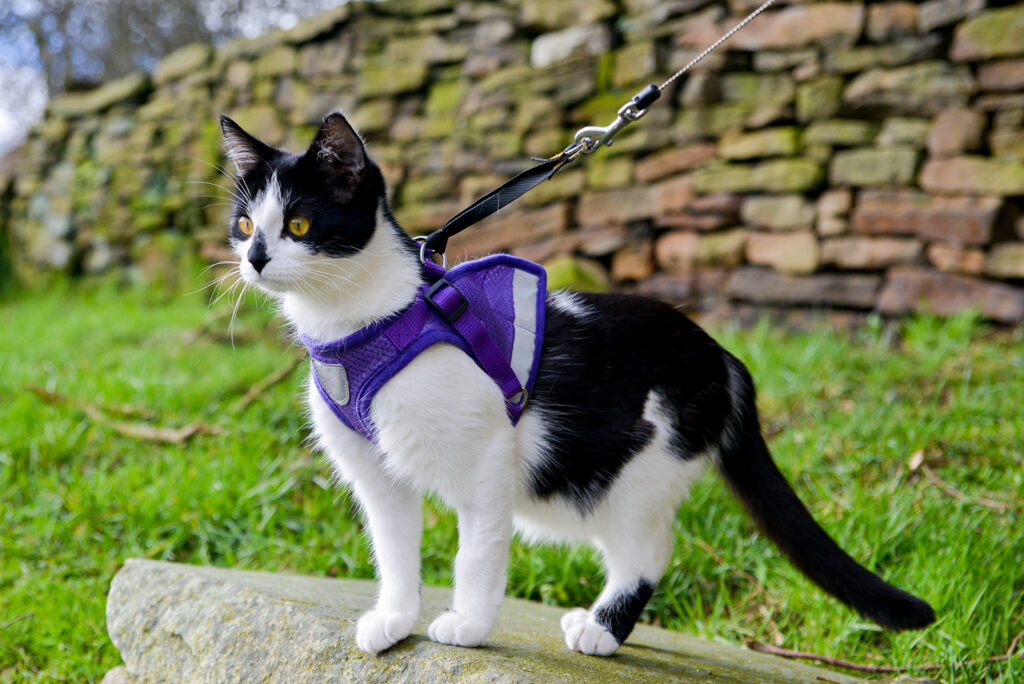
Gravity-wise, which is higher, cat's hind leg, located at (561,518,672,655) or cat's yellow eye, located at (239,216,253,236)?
cat's yellow eye, located at (239,216,253,236)

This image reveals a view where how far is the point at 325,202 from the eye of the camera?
1577 mm

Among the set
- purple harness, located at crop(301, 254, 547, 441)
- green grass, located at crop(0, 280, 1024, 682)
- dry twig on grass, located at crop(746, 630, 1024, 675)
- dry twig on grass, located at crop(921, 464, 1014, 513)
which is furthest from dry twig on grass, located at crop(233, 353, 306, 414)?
dry twig on grass, located at crop(921, 464, 1014, 513)

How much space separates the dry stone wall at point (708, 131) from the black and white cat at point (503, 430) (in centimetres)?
278

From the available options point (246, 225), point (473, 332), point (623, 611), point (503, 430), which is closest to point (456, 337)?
point (473, 332)

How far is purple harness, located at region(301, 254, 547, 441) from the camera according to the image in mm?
1551

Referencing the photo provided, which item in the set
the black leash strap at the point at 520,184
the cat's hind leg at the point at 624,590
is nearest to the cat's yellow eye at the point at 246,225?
the black leash strap at the point at 520,184

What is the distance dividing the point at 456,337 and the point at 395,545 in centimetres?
50

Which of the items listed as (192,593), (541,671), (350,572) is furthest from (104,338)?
(541,671)

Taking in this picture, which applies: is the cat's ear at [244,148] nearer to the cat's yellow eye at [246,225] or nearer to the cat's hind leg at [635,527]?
the cat's yellow eye at [246,225]

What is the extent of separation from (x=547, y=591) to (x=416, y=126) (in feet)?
13.9

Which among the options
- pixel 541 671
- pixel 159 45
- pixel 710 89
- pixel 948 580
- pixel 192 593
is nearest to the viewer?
pixel 541 671

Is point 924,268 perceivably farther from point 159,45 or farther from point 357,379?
point 159,45

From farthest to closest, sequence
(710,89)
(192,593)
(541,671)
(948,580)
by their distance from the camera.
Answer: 1. (710,89)
2. (948,580)
3. (192,593)
4. (541,671)

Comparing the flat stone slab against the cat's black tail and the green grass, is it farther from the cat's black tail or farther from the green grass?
the green grass
